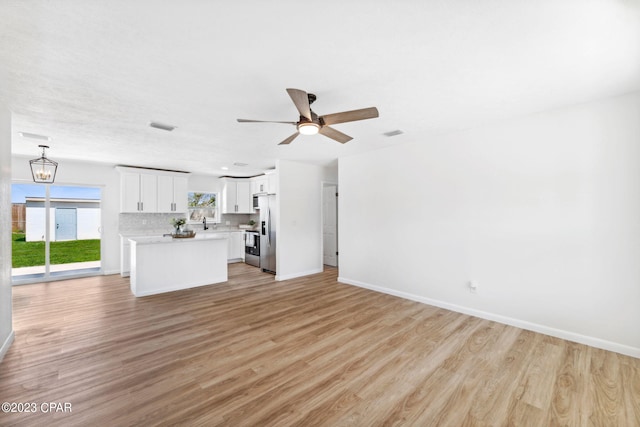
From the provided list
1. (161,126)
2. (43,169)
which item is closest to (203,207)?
(43,169)

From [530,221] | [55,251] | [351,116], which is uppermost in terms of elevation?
[351,116]

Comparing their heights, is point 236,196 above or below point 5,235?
above

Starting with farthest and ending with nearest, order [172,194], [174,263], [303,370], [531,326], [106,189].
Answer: [172,194], [106,189], [174,263], [531,326], [303,370]

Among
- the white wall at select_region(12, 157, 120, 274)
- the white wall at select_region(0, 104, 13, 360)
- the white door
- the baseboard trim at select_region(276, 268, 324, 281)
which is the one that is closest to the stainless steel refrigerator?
the baseboard trim at select_region(276, 268, 324, 281)

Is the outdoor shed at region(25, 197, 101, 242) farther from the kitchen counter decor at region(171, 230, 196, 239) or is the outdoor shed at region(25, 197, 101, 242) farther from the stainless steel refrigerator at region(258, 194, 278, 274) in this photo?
the stainless steel refrigerator at region(258, 194, 278, 274)

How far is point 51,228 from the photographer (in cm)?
562

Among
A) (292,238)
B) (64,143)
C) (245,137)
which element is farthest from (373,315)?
(64,143)

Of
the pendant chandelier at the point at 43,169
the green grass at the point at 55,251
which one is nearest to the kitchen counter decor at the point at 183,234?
the pendant chandelier at the point at 43,169

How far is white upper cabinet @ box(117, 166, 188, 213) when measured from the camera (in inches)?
243

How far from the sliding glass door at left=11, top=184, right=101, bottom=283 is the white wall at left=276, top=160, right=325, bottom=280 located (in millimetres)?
4397

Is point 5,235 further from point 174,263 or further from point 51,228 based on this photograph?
point 51,228

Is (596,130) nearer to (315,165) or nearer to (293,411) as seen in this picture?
(293,411)

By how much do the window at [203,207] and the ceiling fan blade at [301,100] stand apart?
20.6 ft

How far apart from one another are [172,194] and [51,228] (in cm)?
241
